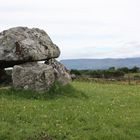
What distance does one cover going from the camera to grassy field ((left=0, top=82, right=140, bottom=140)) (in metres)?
16.6

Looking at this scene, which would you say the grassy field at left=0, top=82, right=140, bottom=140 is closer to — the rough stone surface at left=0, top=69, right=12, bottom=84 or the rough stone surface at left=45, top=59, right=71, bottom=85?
the rough stone surface at left=45, top=59, right=71, bottom=85

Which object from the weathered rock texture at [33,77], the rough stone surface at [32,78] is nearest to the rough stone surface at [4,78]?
the weathered rock texture at [33,77]

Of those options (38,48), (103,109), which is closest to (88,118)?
(103,109)

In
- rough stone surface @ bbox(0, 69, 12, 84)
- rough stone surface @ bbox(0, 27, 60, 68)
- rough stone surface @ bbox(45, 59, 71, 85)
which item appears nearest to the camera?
rough stone surface @ bbox(0, 27, 60, 68)

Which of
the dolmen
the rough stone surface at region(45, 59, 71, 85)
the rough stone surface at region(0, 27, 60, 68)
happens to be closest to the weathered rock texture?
the dolmen

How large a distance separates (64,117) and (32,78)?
6.85m

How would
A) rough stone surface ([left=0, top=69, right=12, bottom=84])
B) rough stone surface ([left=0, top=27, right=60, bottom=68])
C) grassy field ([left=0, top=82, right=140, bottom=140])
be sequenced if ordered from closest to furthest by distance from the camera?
grassy field ([left=0, top=82, right=140, bottom=140])
rough stone surface ([left=0, top=27, right=60, bottom=68])
rough stone surface ([left=0, top=69, right=12, bottom=84])

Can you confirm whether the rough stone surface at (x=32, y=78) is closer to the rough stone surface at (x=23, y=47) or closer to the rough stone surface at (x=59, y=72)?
the rough stone surface at (x=23, y=47)

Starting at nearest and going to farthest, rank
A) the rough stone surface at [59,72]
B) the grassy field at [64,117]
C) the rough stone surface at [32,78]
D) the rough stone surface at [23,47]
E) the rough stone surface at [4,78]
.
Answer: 1. the grassy field at [64,117]
2. the rough stone surface at [32,78]
3. the rough stone surface at [23,47]
4. the rough stone surface at [59,72]
5. the rough stone surface at [4,78]

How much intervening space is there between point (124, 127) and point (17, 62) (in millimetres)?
11440

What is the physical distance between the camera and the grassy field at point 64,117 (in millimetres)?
16578

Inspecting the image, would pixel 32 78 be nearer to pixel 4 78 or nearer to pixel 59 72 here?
pixel 59 72

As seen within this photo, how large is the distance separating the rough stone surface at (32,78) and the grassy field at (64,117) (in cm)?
44

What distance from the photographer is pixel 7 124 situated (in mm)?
17656
